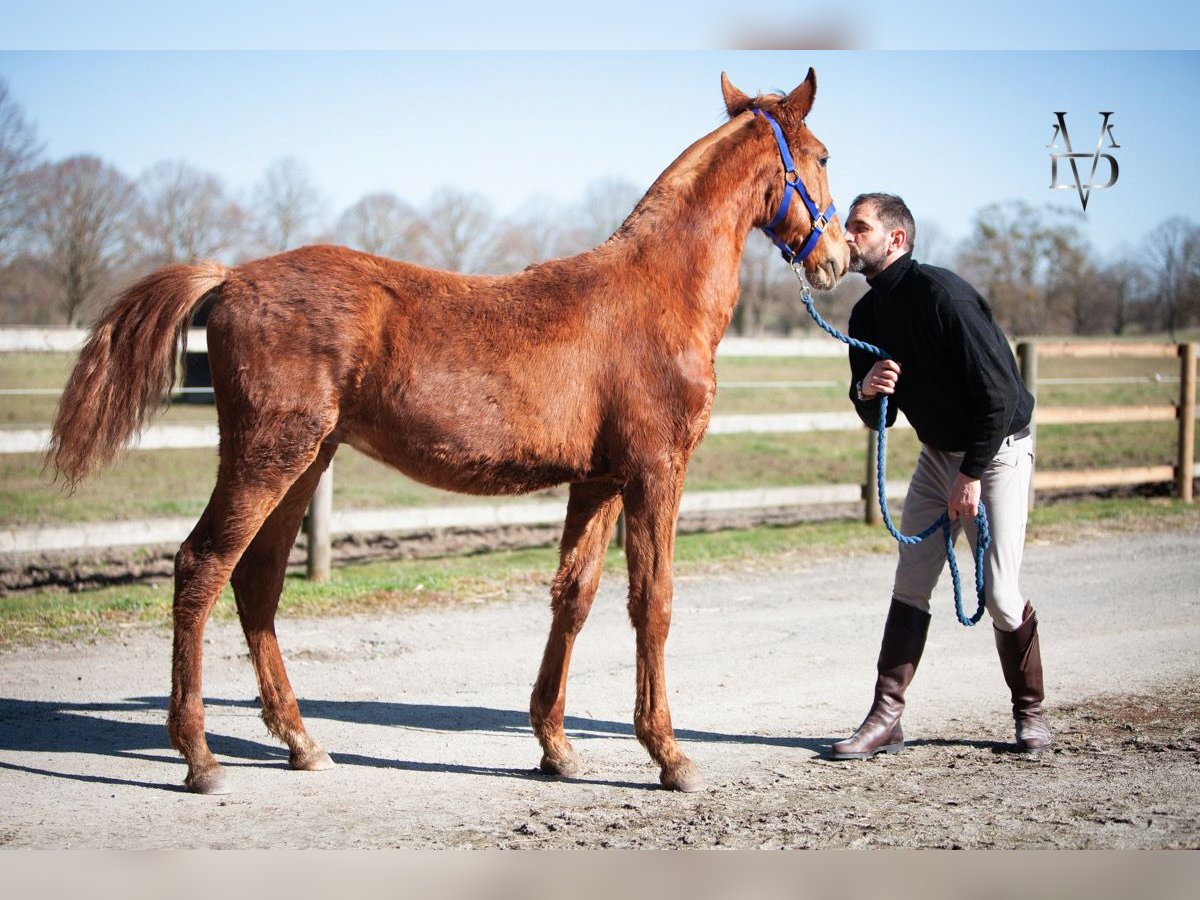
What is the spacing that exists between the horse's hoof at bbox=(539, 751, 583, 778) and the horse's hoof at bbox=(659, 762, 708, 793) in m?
0.39

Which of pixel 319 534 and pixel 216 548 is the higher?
pixel 216 548

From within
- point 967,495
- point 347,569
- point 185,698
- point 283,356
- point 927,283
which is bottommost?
point 347,569

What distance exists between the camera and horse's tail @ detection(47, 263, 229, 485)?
13.5 ft

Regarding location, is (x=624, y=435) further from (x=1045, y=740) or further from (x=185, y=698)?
(x=1045, y=740)

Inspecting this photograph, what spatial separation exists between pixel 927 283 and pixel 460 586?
14.6ft

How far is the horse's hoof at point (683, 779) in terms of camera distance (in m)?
4.11

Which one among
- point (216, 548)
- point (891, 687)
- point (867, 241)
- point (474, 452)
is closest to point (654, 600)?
point (474, 452)

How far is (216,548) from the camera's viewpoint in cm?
402

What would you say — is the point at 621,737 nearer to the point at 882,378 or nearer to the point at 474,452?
the point at 474,452

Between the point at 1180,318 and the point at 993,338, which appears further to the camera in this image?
the point at 1180,318

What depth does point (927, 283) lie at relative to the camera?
4.51m

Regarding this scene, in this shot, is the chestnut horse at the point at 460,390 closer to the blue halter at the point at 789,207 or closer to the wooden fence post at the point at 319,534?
the blue halter at the point at 789,207

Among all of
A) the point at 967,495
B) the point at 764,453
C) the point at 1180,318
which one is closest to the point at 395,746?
the point at 967,495

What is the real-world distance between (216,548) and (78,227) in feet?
81.5
